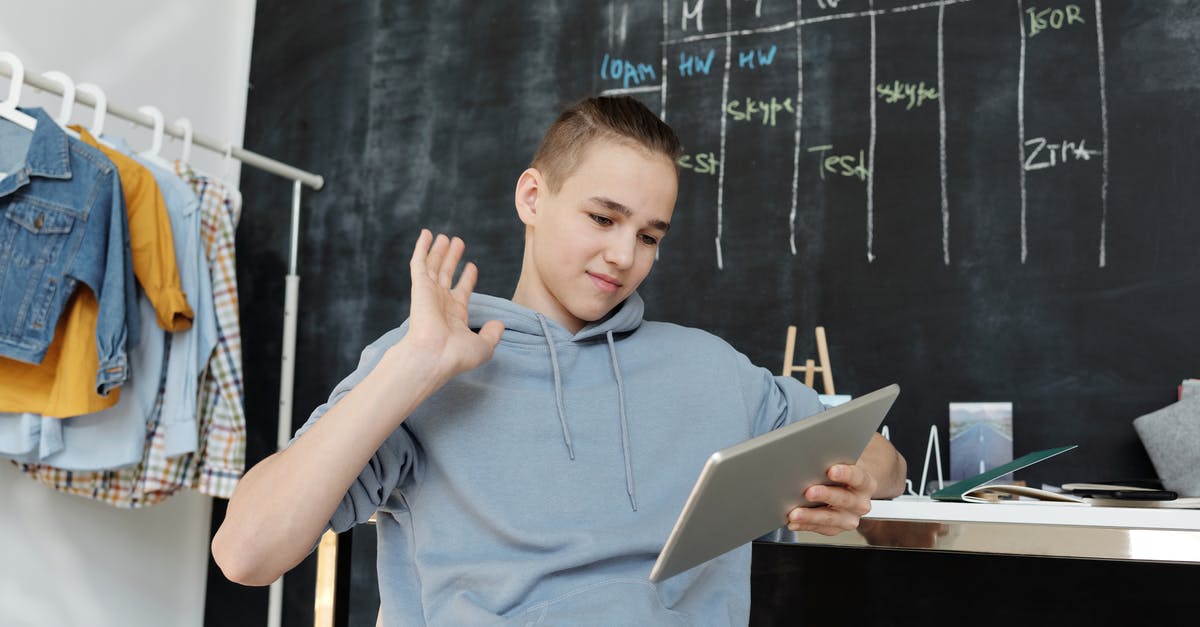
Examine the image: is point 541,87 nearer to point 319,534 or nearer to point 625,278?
point 625,278

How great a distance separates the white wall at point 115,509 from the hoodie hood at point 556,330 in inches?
67.4

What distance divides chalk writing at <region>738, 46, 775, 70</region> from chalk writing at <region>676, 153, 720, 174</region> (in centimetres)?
23

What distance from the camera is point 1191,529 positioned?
4.33 ft

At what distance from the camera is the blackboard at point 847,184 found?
6.36 feet

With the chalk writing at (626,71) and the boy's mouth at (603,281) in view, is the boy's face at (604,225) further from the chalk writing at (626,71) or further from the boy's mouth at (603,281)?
the chalk writing at (626,71)

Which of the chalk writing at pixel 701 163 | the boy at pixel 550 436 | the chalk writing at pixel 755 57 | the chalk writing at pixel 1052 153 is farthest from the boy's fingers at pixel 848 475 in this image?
the chalk writing at pixel 755 57

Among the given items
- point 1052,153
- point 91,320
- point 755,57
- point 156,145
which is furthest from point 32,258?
point 1052,153

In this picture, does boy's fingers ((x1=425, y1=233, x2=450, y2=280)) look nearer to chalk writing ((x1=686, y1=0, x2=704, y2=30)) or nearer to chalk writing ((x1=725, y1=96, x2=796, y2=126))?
chalk writing ((x1=725, y1=96, x2=796, y2=126))

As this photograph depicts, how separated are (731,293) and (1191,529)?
1.15 metres

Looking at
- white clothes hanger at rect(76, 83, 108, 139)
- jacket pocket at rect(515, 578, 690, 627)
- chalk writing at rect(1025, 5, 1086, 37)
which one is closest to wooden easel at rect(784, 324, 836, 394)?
chalk writing at rect(1025, 5, 1086, 37)

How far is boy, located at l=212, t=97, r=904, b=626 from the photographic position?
876 millimetres

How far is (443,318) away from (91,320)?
1387 mm

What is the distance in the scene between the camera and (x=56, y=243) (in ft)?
6.34

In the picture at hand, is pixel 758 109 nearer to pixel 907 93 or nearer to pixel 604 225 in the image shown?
pixel 907 93
